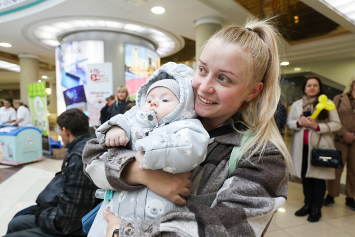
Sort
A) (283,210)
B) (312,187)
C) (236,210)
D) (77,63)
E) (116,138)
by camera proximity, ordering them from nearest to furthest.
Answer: (236,210) → (116,138) → (312,187) → (283,210) → (77,63)

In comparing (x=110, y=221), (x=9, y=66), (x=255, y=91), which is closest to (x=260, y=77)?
(x=255, y=91)

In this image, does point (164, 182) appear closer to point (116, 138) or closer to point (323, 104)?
point (116, 138)

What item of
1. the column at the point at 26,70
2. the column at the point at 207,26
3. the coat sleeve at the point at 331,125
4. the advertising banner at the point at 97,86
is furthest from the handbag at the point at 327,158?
the column at the point at 26,70

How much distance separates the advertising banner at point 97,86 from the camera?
6.07 meters

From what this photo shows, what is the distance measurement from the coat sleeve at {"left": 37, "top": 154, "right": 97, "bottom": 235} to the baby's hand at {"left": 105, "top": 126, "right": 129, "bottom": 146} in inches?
28.7

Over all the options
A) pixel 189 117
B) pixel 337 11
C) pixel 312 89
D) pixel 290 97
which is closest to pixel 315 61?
pixel 290 97

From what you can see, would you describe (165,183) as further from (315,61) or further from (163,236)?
(315,61)

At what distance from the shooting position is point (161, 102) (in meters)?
0.94

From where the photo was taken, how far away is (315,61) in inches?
210

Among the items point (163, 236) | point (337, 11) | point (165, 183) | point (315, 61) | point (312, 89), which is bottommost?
point (163, 236)

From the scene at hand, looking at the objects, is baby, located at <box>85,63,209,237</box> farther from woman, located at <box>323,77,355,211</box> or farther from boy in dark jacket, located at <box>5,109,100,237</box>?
woman, located at <box>323,77,355,211</box>

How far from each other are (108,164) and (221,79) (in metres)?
0.52

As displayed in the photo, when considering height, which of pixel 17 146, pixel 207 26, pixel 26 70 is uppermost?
pixel 207 26

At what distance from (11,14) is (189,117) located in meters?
6.84
